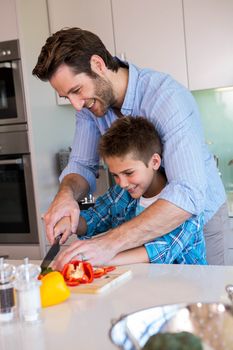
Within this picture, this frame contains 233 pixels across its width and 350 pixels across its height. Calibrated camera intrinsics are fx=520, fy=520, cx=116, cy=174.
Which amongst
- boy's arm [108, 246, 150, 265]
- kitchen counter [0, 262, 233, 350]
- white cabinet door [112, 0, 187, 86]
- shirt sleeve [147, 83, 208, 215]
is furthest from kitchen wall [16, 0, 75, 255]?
kitchen counter [0, 262, 233, 350]

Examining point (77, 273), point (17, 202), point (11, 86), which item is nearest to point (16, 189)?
point (17, 202)

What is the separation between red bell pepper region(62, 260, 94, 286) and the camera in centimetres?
127

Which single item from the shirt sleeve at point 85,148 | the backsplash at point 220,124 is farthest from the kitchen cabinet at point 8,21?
the shirt sleeve at point 85,148

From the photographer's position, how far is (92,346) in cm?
89

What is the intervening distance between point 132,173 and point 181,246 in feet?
0.88

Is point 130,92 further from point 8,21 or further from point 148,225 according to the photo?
A: point 8,21

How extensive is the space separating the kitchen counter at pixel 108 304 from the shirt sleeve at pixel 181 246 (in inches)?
3.4

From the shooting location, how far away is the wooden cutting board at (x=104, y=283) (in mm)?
1200

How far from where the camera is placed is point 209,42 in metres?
2.80

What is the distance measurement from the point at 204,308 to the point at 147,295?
308mm

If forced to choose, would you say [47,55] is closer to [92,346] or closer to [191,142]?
[191,142]

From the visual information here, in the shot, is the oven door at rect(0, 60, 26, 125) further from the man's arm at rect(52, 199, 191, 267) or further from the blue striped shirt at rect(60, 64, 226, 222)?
the man's arm at rect(52, 199, 191, 267)

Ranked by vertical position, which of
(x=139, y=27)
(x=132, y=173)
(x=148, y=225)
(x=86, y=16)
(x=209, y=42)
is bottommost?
(x=148, y=225)

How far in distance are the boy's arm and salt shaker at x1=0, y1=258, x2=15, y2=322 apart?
374 mm
